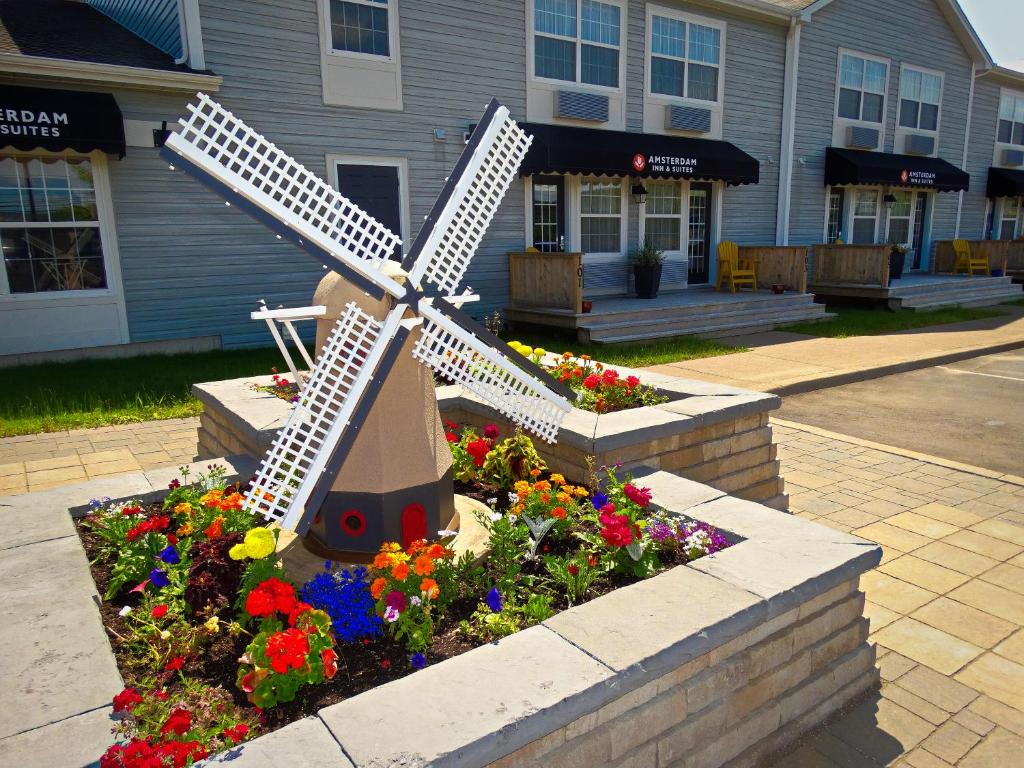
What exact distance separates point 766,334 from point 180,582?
12901 millimetres

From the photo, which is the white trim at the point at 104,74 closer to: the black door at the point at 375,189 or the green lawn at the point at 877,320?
the black door at the point at 375,189

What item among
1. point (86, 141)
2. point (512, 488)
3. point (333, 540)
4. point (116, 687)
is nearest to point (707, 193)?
point (86, 141)

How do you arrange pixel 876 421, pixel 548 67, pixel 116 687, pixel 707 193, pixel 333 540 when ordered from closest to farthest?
pixel 116 687 → pixel 333 540 → pixel 876 421 → pixel 548 67 → pixel 707 193

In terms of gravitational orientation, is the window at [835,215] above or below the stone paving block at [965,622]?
above

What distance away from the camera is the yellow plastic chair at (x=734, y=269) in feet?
55.0

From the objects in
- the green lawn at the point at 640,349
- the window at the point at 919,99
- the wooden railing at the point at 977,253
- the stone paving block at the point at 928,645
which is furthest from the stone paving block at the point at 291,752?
the wooden railing at the point at 977,253

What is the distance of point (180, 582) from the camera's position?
3.43 m

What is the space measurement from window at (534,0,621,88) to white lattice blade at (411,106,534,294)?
10.8m

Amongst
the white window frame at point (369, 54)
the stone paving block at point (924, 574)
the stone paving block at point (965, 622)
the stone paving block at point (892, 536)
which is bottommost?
the stone paving block at point (965, 622)

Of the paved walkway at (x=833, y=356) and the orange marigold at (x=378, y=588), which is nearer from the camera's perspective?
the orange marigold at (x=378, y=588)

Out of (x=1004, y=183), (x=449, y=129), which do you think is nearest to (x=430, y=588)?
(x=449, y=129)

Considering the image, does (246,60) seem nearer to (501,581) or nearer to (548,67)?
(548,67)

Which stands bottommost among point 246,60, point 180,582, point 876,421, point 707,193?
point 876,421

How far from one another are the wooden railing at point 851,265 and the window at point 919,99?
595cm
